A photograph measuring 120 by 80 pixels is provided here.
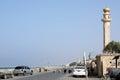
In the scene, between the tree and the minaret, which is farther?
the minaret

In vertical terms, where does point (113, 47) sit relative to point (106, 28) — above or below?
below

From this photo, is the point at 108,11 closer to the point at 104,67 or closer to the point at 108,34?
the point at 108,34

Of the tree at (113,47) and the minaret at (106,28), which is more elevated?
the minaret at (106,28)

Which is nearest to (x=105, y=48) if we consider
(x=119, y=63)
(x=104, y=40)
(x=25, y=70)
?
(x=104, y=40)

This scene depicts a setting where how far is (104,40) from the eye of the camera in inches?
3809

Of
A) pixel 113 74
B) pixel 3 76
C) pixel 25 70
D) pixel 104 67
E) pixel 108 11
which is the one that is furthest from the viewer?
pixel 108 11

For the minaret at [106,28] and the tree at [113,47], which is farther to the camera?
the minaret at [106,28]

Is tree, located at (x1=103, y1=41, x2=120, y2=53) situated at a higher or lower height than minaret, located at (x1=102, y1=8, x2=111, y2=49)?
lower

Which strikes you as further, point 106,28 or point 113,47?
point 113,47

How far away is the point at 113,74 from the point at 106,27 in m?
66.6

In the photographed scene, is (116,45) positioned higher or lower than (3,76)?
higher

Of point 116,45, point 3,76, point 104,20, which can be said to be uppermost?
point 104,20

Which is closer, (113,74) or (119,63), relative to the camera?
(113,74)

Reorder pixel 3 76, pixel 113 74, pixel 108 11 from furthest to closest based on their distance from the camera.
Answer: pixel 108 11, pixel 3 76, pixel 113 74
